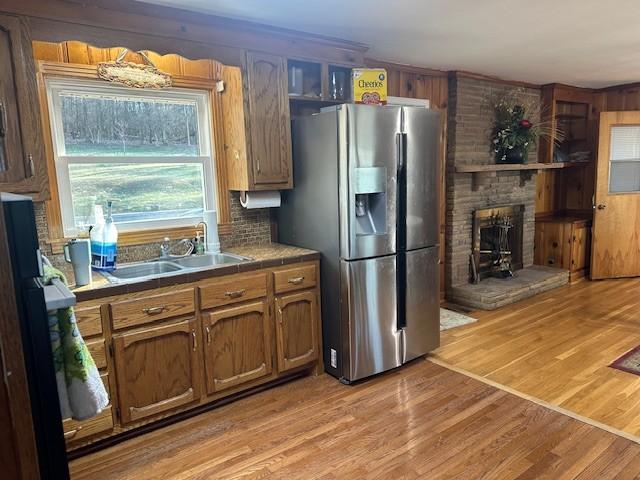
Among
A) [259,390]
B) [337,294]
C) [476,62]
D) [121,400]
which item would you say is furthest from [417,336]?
[476,62]

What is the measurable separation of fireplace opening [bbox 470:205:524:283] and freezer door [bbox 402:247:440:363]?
1737 mm

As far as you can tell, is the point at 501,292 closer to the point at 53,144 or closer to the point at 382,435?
the point at 382,435

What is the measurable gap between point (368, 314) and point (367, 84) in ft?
5.23

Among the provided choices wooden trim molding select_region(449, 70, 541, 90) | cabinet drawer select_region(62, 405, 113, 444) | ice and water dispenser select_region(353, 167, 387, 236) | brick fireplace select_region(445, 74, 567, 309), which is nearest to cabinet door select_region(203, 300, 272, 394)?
cabinet drawer select_region(62, 405, 113, 444)

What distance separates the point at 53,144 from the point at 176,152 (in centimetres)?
71

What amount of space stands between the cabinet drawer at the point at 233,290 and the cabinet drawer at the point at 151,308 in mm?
86

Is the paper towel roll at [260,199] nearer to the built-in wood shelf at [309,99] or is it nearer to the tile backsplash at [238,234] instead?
the tile backsplash at [238,234]

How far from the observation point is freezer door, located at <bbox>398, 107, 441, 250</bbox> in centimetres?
285

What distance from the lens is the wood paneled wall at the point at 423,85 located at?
393 cm

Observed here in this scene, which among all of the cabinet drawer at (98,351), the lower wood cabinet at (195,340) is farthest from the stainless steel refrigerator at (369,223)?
the cabinet drawer at (98,351)

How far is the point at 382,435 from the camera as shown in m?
2.31

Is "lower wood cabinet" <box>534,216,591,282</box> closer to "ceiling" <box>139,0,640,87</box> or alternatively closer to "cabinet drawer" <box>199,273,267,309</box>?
"ceiling" <box>139,0,640,87</box>

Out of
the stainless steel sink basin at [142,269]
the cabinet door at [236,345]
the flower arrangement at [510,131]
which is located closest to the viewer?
the cabinet door at [236,345]

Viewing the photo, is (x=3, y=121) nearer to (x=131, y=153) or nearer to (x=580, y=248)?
(x=131, y=153)
